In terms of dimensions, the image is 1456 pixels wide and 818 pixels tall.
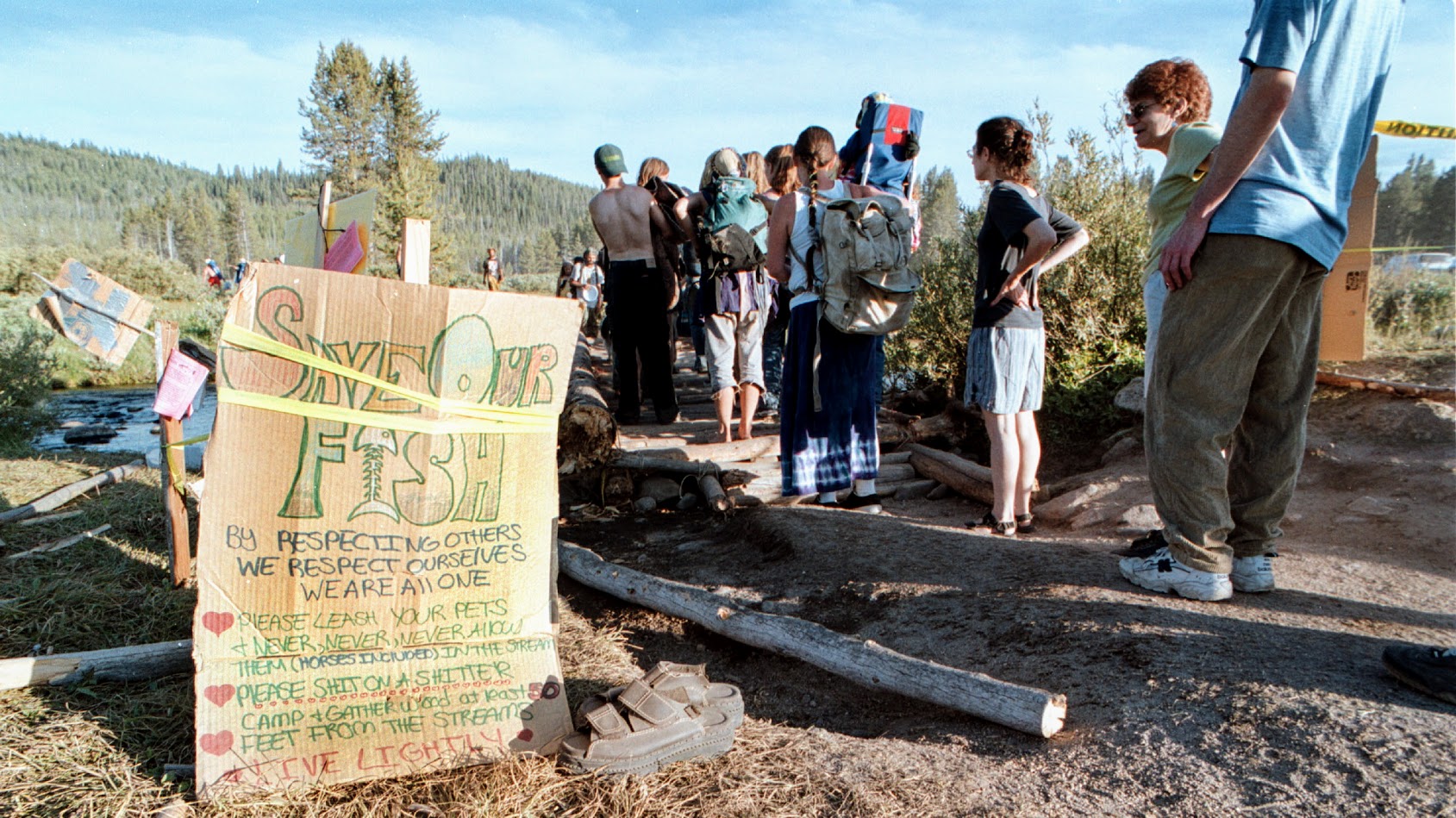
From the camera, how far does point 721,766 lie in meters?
2.33

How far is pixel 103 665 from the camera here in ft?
9.39

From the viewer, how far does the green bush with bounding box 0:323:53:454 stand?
9.48m

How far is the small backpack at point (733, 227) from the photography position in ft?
20.2

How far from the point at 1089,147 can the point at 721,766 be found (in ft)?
21.8

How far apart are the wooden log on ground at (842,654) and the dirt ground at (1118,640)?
0.27ft

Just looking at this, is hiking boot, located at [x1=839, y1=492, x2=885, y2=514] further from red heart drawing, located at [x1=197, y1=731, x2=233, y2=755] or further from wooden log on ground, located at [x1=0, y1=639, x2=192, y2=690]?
red heart drawing, located at [x1=197, y1=731, x2=233, y2=755]

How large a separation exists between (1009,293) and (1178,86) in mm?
1100

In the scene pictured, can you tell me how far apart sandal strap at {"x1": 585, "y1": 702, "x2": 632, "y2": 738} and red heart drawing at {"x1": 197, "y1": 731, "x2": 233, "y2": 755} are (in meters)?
0.89

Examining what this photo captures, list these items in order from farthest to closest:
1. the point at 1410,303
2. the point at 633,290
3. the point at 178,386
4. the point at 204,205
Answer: the point at 204,205 < the point at 1410,303 < the point at 633,290 < the point at 178,386

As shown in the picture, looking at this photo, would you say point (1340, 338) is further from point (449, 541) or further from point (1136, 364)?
point (449, 541)

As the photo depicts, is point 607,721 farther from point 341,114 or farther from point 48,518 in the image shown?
point 341,114

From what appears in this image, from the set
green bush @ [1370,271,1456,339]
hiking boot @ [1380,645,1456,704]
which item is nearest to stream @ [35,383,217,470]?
hiking boot @ [1380,645,1456,704]

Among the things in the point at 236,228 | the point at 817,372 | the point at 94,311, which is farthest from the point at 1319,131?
the point at 236,228

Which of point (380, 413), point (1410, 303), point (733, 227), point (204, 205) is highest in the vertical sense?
point (204, 205)
